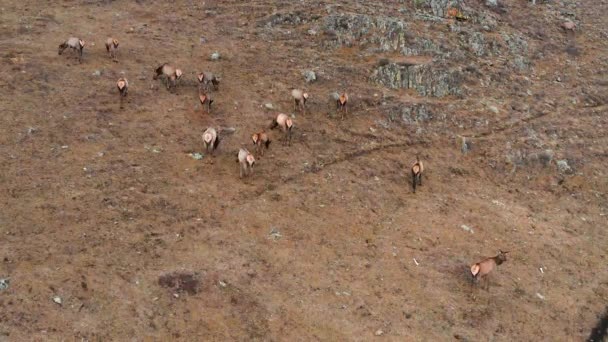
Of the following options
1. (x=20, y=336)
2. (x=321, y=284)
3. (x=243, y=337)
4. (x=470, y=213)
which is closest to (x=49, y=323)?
(x=20, y=336)

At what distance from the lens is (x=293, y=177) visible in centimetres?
1524

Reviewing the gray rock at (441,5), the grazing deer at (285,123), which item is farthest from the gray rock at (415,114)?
the gray rock at (441,5)

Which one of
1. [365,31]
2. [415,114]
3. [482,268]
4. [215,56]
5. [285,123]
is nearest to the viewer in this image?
[482,268]

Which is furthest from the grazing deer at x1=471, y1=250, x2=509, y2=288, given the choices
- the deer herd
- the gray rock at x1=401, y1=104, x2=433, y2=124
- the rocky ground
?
the gray rock at x1=401, y1=104, x2=433, y2=124

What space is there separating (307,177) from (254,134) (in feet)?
7.03

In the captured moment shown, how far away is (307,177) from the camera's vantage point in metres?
15.3

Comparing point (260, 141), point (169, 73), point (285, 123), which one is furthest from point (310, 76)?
point (260, 141)

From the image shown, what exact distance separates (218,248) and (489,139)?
32.7 feet

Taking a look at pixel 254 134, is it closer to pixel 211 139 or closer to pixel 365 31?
pixel 211 139

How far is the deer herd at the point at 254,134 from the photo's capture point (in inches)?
511

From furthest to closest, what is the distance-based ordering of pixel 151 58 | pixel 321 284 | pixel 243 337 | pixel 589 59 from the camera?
pixel 589 59
pixel 151 58
pixel 321 284
pixel 243 337

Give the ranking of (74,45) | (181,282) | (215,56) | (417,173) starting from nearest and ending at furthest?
(181,282)
(417,173)
(74,45)
(215,56)

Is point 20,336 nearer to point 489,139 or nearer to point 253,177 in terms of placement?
point 253,177

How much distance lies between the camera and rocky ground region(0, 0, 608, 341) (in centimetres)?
1114
